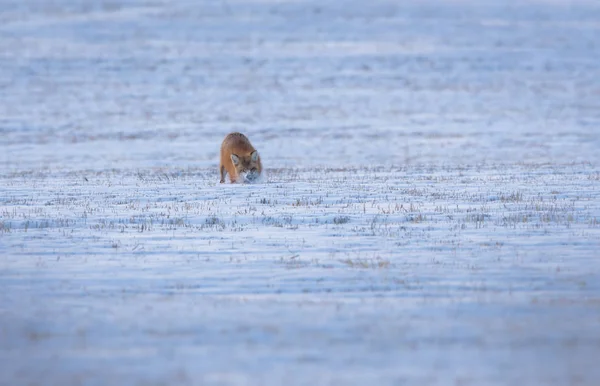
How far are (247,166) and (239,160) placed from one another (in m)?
0.19

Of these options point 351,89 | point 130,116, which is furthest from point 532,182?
point 351,89

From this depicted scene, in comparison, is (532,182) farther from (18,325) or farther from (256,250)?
(18,325)

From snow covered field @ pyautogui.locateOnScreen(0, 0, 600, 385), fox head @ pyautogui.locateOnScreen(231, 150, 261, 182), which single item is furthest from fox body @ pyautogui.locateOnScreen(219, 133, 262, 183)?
snow covered field @ pyautogui.locateOnScreen(0, 0, 600, 385)

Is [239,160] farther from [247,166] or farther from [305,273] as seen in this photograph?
[305,273]

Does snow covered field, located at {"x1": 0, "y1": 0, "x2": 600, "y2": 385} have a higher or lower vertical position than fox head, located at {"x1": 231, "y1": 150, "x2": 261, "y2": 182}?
lower

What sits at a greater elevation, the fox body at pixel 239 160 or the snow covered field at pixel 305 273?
the fox body at pixel 239 160

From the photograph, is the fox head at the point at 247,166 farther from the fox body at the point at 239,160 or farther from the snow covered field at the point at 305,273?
the snow covered field at the point at 305,273

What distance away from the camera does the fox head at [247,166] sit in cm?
1944

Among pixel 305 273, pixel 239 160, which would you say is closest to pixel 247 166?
pixel 239 160

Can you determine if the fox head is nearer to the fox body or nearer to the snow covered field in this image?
the fox body

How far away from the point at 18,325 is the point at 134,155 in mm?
33115

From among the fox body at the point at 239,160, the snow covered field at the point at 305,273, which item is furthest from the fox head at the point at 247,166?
the snow covered field at the point at 305,273

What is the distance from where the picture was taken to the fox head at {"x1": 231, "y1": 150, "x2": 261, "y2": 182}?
19438 millimetres

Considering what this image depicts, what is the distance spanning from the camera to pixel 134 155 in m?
40.2
